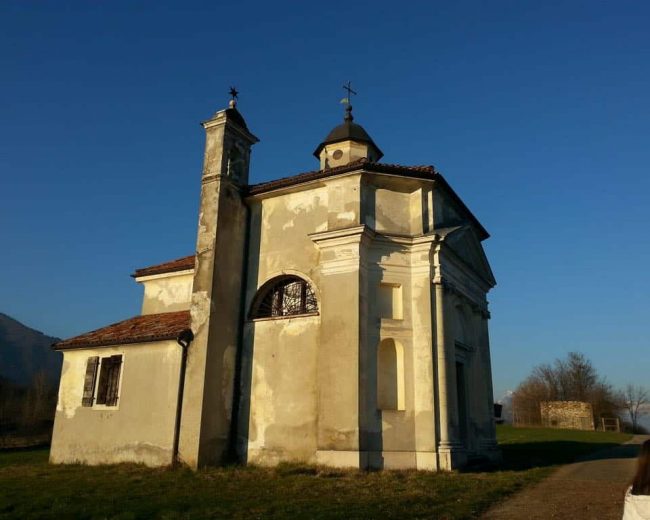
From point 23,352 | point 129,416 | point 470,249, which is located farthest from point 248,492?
point 23,352

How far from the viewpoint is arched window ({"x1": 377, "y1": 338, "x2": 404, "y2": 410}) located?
13633 millimetres

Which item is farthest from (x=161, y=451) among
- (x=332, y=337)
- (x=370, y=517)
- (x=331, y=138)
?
(x=331, y=138)

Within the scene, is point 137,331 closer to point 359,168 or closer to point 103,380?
point 103,380

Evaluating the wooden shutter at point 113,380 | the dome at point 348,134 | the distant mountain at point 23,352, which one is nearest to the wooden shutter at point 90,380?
the wooden shutter at point 113,380

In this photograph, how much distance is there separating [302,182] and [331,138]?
549 cm

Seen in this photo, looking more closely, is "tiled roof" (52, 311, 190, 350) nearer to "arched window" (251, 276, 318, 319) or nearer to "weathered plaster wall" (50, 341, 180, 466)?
"weathered plaster wall" (50, 341, 180, 466)

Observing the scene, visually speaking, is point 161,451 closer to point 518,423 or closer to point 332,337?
point 332,337

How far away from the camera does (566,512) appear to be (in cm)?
852

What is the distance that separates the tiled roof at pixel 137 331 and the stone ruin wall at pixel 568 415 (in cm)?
4024

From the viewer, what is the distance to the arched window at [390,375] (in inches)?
537

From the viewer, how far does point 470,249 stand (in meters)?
17.8

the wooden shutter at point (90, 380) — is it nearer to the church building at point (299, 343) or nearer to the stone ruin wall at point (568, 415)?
the church building at point (299, 343)

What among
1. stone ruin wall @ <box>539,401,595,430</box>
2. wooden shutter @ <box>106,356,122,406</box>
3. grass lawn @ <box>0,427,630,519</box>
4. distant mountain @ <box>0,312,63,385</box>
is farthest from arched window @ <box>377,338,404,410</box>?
distant mountain @ <box>0,312,63,385</box>

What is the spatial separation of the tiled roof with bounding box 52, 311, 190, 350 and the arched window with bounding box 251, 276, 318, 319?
2188 mm
